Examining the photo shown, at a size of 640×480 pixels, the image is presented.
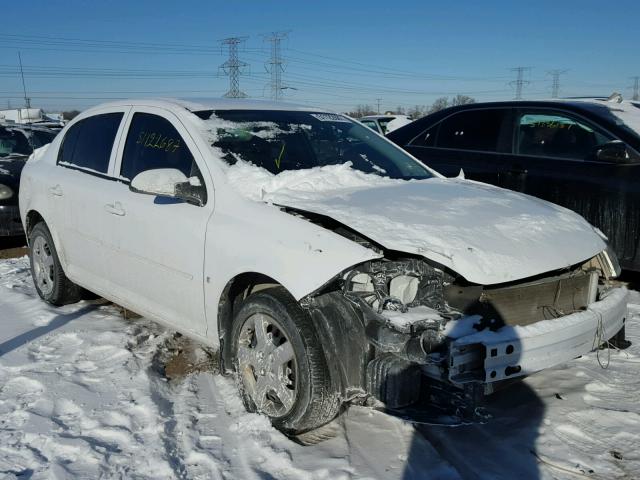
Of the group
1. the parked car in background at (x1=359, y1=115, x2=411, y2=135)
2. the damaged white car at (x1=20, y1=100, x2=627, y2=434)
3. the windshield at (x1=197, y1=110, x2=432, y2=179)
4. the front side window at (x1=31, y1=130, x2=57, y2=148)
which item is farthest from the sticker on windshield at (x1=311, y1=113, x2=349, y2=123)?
the parked car in background at (x1=359, y1=115, x2=411, y2=135)

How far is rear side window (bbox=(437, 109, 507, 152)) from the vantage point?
20.8ft

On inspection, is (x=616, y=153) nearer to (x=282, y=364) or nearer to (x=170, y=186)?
(x=282, y=364)

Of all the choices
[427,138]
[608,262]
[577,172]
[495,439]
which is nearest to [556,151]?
[577,172]

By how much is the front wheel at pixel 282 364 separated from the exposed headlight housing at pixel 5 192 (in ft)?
19.4

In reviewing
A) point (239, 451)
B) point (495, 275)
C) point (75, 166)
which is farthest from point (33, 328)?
point (495, 275)

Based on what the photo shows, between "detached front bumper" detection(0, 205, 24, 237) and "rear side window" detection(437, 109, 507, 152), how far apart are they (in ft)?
17.9

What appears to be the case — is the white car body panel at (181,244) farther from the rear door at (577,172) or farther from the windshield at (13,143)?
the windshield at (13,143)

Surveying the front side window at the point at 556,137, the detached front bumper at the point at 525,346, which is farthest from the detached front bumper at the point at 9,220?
the detached front bumper at the point at 525,346

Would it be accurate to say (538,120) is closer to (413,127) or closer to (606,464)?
(413,127)

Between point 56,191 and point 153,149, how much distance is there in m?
1.27

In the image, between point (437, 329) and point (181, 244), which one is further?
point (181, 244)

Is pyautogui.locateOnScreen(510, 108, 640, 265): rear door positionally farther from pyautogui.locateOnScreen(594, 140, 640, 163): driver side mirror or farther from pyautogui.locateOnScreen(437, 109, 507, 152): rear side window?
pyautogui.locateOnScreen(437, 109, 507, 152): rear side window

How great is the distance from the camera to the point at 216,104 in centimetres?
424

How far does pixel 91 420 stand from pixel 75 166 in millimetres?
2347
